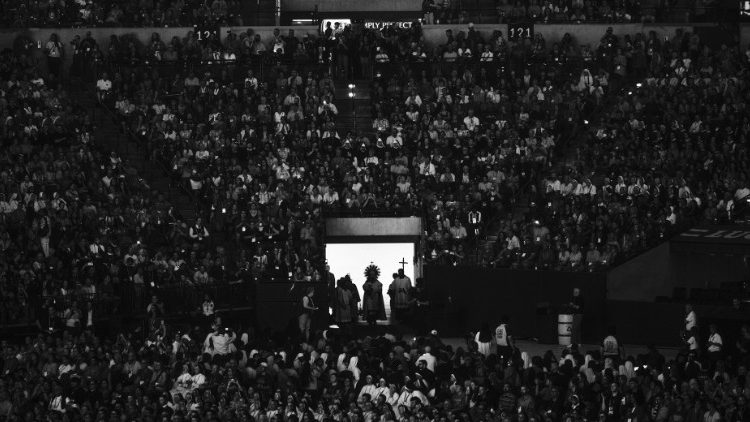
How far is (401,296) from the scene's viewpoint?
4256 cm

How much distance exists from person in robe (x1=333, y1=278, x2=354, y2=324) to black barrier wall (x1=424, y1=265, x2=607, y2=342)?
2.24 m

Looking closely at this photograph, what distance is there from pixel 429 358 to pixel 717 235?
1066 centimetres

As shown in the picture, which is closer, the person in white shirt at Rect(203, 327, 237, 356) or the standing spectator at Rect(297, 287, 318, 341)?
the person in white shirt at Rect(203, 327, 237, 356)

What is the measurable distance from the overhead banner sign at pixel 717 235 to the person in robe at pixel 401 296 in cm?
706

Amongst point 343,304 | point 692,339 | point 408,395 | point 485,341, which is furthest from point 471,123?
point 408,395

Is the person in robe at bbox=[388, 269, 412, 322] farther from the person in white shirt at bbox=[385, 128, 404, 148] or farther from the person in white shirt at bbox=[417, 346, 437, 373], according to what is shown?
the person in white shirt at bbox=[417, 346, 437, 373]

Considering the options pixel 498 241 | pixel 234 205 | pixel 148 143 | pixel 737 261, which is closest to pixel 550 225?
pixel 498 241

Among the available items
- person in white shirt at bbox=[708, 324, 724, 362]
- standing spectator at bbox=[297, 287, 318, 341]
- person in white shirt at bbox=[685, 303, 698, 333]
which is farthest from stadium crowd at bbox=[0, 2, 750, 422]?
standing spectator at bbox=[297, 287, 318, 341]

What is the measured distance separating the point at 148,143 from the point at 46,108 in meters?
3.19

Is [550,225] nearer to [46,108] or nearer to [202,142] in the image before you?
[202,142]

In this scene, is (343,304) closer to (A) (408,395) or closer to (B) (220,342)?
(B) (220,342)

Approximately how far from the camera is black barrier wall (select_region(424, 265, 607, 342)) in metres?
→ 41.7

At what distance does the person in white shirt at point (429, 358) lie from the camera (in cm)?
3428

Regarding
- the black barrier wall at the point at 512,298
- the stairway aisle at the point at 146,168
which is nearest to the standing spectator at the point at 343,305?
the black barrier wall at the point at 512,298
